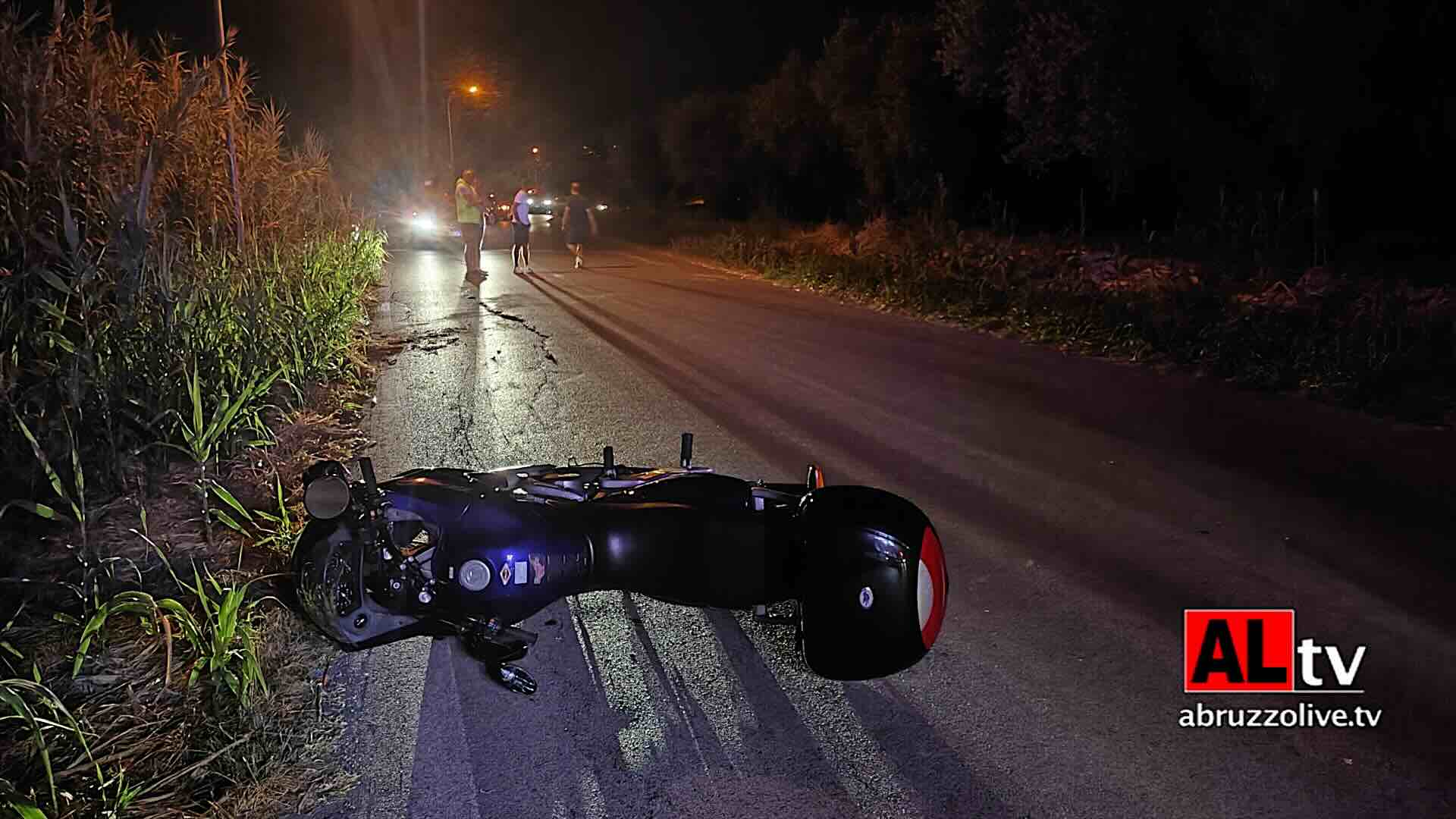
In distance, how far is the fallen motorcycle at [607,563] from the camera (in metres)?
3.63

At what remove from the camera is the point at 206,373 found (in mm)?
6766

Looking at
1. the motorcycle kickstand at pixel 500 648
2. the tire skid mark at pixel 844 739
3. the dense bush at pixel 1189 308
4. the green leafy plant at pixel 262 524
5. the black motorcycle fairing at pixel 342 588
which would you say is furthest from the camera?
the dense bush at pixel 1189 308

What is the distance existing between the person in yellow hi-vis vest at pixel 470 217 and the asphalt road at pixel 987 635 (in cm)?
958

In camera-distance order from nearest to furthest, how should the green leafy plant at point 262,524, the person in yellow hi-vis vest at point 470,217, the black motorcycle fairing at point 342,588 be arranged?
the black motorcycle fairing at point 342,588, the green leafy plant at point 262,524, the person in yellow hi-vis vest at point 470,217

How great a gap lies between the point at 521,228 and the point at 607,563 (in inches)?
711

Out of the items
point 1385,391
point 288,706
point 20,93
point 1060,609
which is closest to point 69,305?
point 20,93

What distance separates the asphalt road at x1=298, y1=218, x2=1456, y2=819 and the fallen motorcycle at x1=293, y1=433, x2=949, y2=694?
1.21ft

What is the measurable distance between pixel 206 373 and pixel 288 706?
3444 mm

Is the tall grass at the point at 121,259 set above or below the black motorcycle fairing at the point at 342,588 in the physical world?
above

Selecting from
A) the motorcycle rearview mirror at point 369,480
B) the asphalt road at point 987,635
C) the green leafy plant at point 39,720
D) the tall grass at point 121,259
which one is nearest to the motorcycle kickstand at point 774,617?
the asphalt road at point 987,635

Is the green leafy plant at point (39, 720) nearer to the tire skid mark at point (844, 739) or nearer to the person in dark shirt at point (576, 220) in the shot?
the tire skid mark at point (844, 739)

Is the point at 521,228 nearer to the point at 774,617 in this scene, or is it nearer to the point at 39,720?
the point at 774,617

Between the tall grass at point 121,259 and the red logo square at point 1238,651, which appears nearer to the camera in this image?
the red logo square at point 1238,651

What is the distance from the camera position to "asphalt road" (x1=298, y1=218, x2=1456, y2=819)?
3568 millimetres
